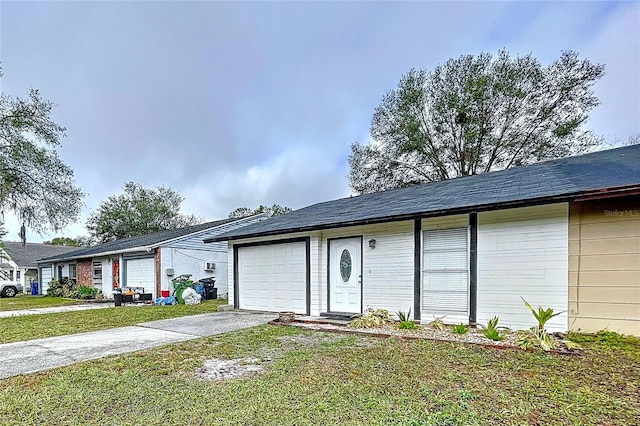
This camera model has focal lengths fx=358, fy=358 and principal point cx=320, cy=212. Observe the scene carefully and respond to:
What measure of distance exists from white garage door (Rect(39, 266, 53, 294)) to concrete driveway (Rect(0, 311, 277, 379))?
20.4m

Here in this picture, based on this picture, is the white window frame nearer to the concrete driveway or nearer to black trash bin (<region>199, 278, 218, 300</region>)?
the concrete driveway

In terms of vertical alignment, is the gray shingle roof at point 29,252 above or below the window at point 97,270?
below

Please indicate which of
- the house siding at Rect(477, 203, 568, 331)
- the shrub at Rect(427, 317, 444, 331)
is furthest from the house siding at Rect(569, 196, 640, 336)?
the shrub at Rect(427, 317, 444, 331)

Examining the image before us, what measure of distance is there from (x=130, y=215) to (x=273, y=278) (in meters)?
28.4

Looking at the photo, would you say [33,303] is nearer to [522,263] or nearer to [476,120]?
[522,263]

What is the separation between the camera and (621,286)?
5367 millimetres

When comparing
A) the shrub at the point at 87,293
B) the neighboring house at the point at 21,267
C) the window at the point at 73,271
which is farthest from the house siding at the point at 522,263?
the neighboring house at the point at 21,267

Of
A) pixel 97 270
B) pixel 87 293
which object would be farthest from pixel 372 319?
pixel 97 270

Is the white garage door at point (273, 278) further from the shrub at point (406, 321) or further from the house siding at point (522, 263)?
the house siding at point (522, 263)

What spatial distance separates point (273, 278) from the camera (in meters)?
9.57

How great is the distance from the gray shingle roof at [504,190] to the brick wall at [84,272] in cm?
1340

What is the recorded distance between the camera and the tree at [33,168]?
1680 centimetres

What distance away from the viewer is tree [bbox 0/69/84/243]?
55.1 feet

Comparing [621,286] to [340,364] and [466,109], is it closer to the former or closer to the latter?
[340,364]
